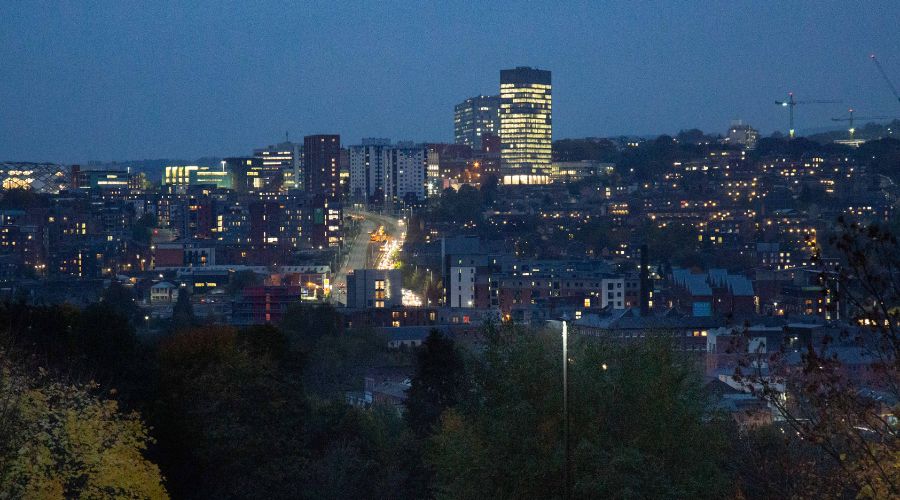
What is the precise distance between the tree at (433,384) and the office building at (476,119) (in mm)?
90171

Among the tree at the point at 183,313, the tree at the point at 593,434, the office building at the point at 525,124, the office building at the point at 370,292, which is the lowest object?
the tree at the point at 183,313

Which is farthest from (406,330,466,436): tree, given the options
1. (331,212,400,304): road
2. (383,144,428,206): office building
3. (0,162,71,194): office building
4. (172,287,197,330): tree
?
(0,162,71,194): office building

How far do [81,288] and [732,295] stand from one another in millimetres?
20218

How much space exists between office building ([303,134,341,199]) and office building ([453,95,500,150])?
885 inches

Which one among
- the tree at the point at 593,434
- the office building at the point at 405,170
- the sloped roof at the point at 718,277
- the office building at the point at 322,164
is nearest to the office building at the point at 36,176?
the office building at the point at 322,164

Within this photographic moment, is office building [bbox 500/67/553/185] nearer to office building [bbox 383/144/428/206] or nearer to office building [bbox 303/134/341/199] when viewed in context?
office building [bbox 383/144/428/206]

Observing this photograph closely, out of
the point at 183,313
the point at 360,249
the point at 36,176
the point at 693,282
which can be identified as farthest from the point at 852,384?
the point at 36,176

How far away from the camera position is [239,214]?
2677 inches

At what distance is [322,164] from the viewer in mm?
85312

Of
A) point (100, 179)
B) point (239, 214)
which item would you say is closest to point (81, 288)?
point (239, 214)

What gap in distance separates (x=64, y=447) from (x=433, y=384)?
8121 mm

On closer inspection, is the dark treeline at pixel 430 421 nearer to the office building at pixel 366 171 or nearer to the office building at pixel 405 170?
the office building at pixel 405 170

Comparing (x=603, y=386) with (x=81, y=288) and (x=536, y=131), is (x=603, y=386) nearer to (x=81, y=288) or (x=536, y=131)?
(x=81, y=288)

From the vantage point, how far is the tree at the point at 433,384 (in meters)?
15.3
